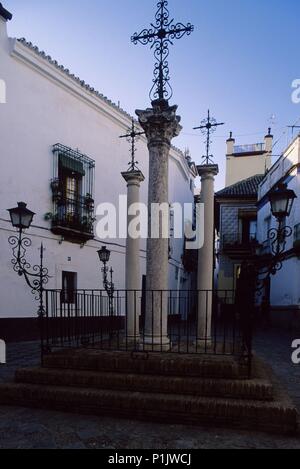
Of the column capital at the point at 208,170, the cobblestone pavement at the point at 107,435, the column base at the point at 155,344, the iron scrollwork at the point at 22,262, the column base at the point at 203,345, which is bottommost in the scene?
the cobblestone pavement at the point at 107,435

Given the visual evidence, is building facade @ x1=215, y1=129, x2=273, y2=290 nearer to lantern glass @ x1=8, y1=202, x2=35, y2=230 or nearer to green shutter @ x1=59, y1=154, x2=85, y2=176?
green shutter @ x1=59, y1=154, x2=85, y2=176

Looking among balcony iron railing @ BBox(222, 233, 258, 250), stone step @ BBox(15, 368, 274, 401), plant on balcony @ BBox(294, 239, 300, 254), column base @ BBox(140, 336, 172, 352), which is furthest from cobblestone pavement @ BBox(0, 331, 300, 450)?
balcony iron railing @ BBox(222, 233, 258, 250)

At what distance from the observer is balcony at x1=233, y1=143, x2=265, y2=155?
24.9 metres

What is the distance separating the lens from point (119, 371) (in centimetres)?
489

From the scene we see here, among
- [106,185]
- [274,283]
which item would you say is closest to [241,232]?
[274,283]

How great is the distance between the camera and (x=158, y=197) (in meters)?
5.97

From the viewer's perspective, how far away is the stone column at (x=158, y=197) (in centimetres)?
579

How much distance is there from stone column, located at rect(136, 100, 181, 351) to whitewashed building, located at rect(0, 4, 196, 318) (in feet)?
18.3

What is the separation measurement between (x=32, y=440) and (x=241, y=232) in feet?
65.5

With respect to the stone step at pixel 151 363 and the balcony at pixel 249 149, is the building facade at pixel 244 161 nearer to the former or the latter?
the balcony at pixel 249 149

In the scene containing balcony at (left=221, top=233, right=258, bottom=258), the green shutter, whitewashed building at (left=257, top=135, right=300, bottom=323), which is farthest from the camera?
balcony at (left=221, top=233, right=258, bottom=258)

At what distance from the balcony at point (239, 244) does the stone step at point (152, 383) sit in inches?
615

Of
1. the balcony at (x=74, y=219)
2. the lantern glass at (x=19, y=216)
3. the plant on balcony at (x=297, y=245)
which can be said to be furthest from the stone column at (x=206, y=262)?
the plant on balcony at (x=297, y=245)

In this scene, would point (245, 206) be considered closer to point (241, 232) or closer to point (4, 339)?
point (241, 232)
